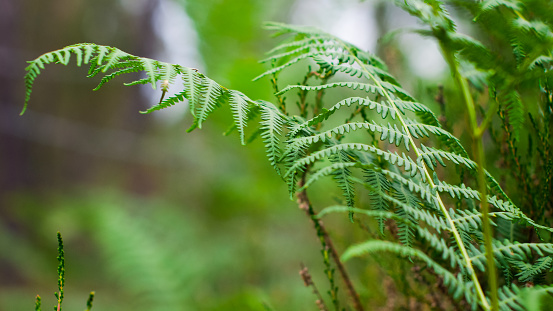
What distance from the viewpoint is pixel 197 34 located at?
2.58 metres

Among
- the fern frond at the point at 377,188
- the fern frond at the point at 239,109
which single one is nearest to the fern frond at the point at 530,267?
the fern frond at the point at 377,188

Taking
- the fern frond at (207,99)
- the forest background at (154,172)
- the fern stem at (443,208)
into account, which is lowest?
the fern stem at (443,208)

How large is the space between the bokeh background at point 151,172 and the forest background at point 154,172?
0.01 meters

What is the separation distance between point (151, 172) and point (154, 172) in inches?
1.7

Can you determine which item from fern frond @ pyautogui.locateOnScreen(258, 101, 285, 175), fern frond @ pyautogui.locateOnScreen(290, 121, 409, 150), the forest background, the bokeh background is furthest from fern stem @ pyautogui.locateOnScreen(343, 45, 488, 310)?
the bokeh background

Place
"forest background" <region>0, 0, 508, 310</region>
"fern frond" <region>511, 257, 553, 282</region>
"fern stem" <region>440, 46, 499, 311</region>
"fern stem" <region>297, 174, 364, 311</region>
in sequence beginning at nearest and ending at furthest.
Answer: "fern stem" <region>440, 46, 499, 311</region>, "fern frond" <region>511, 257, 553, 282</region>, "fern stem" <region>297, 174, 364, 311</region>, "forest background" <region>0, 0, 508, 310</region>

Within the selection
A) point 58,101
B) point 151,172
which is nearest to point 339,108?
point 58,101

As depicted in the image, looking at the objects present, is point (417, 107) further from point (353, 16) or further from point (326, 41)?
point (353, 16)

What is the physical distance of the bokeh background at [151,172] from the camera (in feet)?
6.10

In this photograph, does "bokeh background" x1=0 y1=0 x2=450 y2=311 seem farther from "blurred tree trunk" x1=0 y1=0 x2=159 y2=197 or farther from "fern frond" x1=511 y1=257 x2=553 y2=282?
"fern frond" x1=511 y1=257 x2=553 y2=282

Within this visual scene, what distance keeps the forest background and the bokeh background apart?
→ 12mm

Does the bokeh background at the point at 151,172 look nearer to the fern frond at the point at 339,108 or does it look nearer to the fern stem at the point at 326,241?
the fern stem at the point at 326,241

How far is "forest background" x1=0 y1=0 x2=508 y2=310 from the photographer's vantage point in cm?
180

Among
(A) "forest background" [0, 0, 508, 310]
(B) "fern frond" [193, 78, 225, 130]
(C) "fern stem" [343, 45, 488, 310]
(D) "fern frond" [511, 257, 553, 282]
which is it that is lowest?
(D) "fern frond" [511, 257, 553, 282]
